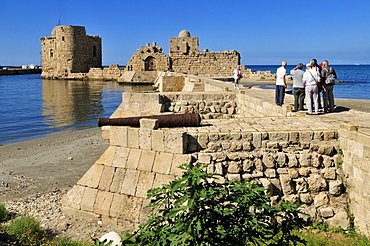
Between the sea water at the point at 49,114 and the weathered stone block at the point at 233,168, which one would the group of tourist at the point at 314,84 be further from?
the sea water at the point at 49,114

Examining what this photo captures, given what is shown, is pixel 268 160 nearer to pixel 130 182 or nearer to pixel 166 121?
pixel 166 121

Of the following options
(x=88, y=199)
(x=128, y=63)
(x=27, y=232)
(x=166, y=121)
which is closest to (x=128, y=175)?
(x=88, y=199)

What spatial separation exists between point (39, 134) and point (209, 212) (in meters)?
16.2

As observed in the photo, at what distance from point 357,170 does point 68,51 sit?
5433cm

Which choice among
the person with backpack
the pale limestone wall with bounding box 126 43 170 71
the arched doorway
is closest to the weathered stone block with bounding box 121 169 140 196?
the person with backpack

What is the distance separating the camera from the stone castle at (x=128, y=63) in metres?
42.5

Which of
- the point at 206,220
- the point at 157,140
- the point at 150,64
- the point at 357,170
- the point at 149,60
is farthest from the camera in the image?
the point at 150,64

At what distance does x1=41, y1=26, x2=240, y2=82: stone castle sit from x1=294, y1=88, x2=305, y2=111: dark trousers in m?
32.1

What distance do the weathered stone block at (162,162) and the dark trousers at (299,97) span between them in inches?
163

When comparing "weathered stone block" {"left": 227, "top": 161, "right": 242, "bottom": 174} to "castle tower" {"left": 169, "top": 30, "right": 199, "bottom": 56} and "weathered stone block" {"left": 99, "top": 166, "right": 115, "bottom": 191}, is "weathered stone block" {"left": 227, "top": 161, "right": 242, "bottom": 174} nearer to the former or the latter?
"weathered stone block" {"left": 99, "top": 166, "right": 115, "bottom": 191}

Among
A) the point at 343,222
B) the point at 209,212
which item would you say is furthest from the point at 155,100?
the point at 209,212

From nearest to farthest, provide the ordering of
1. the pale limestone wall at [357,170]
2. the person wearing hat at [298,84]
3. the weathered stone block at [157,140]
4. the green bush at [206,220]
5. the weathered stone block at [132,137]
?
the green bush at [206,220], the pale limestone wall at [357,170], the weathered stone block at [157,140], the weathered stone block at [132,137], the person wearing hat at [298,84]

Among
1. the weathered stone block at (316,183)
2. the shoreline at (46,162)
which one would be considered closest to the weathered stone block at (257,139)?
the weathered stone block at (316,183)

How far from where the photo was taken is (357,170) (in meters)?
5.99
